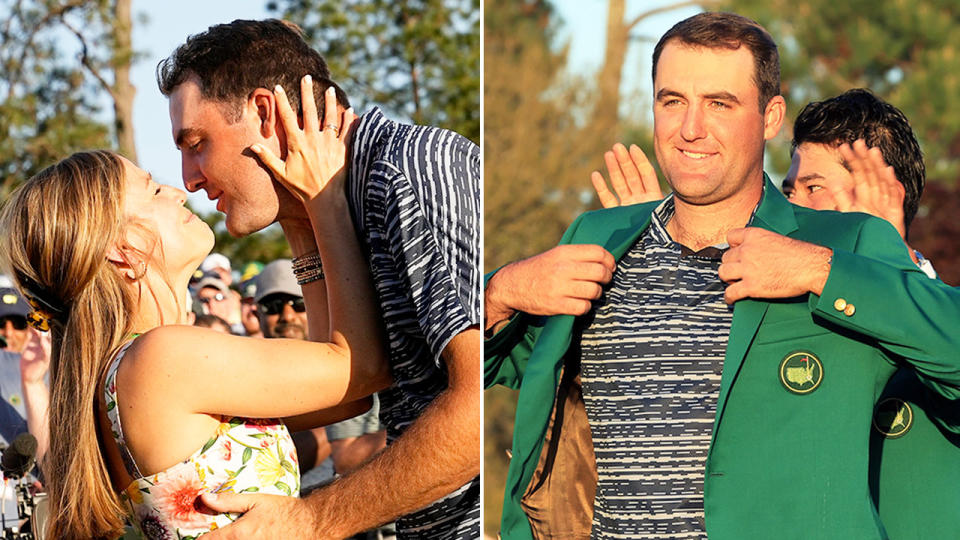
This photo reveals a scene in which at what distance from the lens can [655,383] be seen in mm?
2580

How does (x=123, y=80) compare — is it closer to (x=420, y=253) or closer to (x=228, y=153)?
(x=228, y=153)

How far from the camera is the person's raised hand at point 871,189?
9.29ft

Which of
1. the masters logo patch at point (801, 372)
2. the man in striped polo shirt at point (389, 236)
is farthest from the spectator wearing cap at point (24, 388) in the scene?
the masters logo patch at point (801, 372)

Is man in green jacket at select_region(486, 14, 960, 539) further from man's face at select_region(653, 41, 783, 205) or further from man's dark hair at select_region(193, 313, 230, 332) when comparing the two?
man's dark hair at select_region(193, 313, 230, 332)

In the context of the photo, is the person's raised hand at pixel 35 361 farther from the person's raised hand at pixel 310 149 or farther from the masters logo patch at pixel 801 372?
the masters logo patch at pixel 801 372

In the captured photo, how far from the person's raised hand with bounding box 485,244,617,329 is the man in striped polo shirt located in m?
0.37

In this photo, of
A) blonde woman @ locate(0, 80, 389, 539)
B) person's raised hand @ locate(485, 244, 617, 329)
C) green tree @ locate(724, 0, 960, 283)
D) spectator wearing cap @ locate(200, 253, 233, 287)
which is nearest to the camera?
blonde woman @ locate(0, 80, 389, 539)

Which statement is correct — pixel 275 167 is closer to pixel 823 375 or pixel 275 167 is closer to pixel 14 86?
pixel 823 375

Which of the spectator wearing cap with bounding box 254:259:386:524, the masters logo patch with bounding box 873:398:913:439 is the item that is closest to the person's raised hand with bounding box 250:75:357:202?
the masters logo patch with bounding box 873:398:913:439

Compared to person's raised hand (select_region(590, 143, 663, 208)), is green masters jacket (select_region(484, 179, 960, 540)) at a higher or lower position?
lower

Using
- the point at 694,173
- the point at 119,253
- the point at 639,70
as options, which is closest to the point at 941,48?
the point at 639,70

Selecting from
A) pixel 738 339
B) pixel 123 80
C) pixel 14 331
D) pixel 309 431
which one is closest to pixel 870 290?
pixel 738 339

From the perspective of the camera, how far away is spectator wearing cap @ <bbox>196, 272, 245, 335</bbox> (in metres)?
6.09

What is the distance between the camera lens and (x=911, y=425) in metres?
2.48
